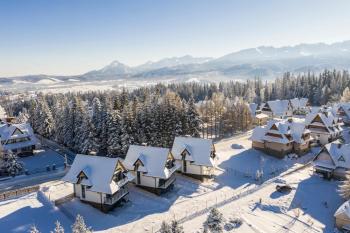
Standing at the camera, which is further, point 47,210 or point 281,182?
point 281,182

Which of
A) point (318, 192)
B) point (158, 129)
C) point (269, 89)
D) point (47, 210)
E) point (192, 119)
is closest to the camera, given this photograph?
point (47, 210)

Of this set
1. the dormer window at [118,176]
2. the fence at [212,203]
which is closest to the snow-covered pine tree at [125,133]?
the dormer window at [118,176]

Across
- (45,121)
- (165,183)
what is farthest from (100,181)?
(45,121)

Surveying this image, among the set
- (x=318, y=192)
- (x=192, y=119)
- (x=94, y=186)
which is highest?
(x=192, y=119)

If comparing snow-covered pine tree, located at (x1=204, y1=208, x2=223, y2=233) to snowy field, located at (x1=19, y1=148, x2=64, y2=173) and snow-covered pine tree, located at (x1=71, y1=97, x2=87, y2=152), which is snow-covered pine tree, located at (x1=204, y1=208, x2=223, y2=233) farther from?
snowy field, located at (x1=19, y1=148, x2=64, y2=173)

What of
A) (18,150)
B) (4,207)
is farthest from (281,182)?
(18,150)

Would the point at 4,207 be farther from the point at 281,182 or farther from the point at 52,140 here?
the point at 52,140

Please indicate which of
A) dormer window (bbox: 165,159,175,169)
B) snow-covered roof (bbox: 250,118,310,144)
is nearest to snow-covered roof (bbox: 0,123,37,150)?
dormer window (bbox: 165,159,175,169)
